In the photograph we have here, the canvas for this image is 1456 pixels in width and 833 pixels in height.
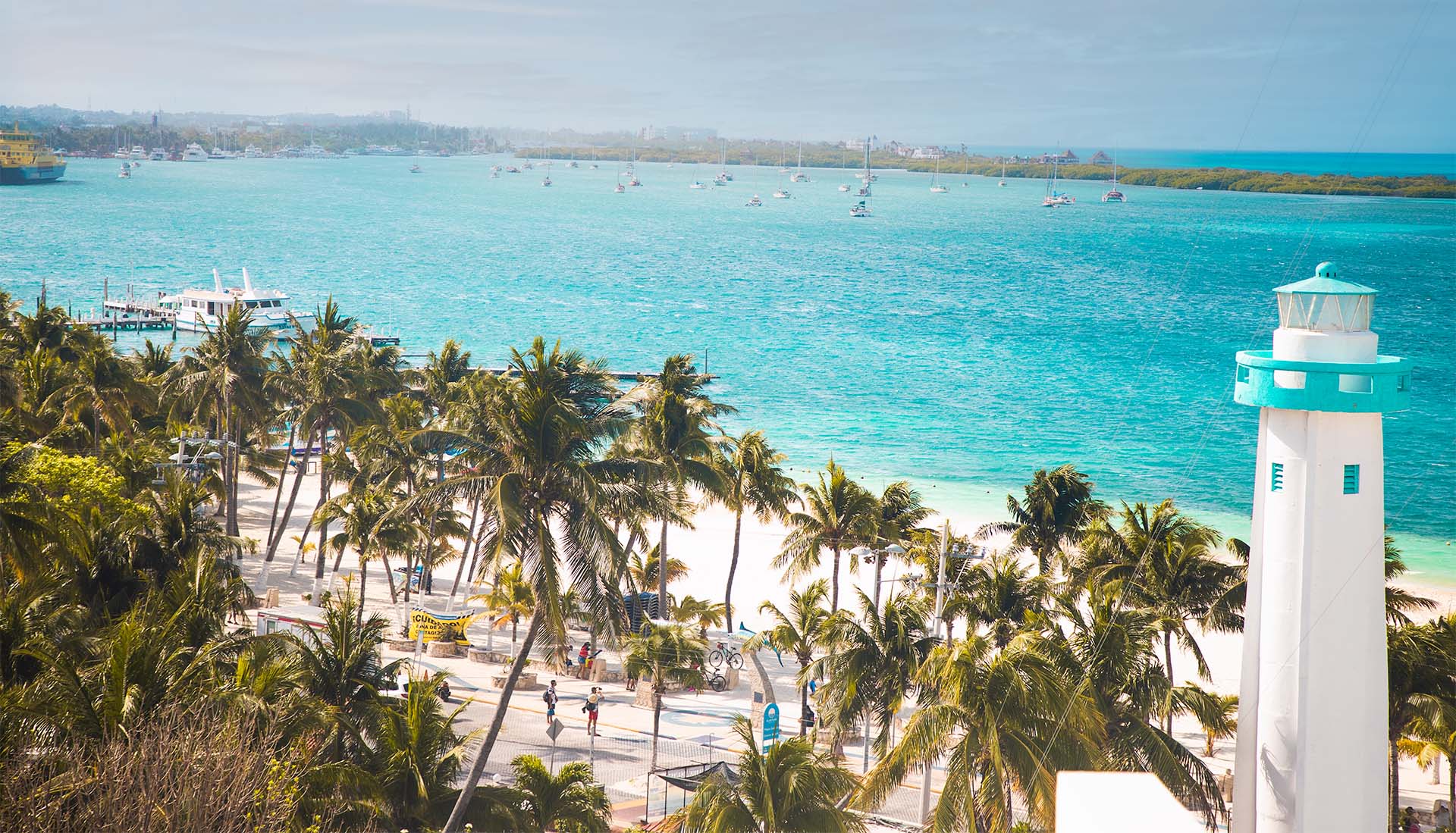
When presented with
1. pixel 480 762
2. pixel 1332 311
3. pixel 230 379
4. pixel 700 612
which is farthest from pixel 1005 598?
pixel 230 379

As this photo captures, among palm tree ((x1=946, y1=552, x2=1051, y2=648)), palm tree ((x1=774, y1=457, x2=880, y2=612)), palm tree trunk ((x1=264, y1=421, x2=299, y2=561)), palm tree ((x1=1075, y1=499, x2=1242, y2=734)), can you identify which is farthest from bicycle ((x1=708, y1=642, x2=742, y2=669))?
palm tree trunk ((x1=264, y1=421, x2=299, y2=561))

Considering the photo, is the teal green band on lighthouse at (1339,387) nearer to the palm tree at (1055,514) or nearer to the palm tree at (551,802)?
the palm tree at (551,802)

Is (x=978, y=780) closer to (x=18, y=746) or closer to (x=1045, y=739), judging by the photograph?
(x=1045, y=739)

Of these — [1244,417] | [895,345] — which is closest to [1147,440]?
[1244,417]

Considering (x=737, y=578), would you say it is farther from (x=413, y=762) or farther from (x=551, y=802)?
(x=413, y=762)

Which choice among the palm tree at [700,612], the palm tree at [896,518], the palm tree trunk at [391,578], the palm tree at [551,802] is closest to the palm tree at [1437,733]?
the palm tree at [551,802]
